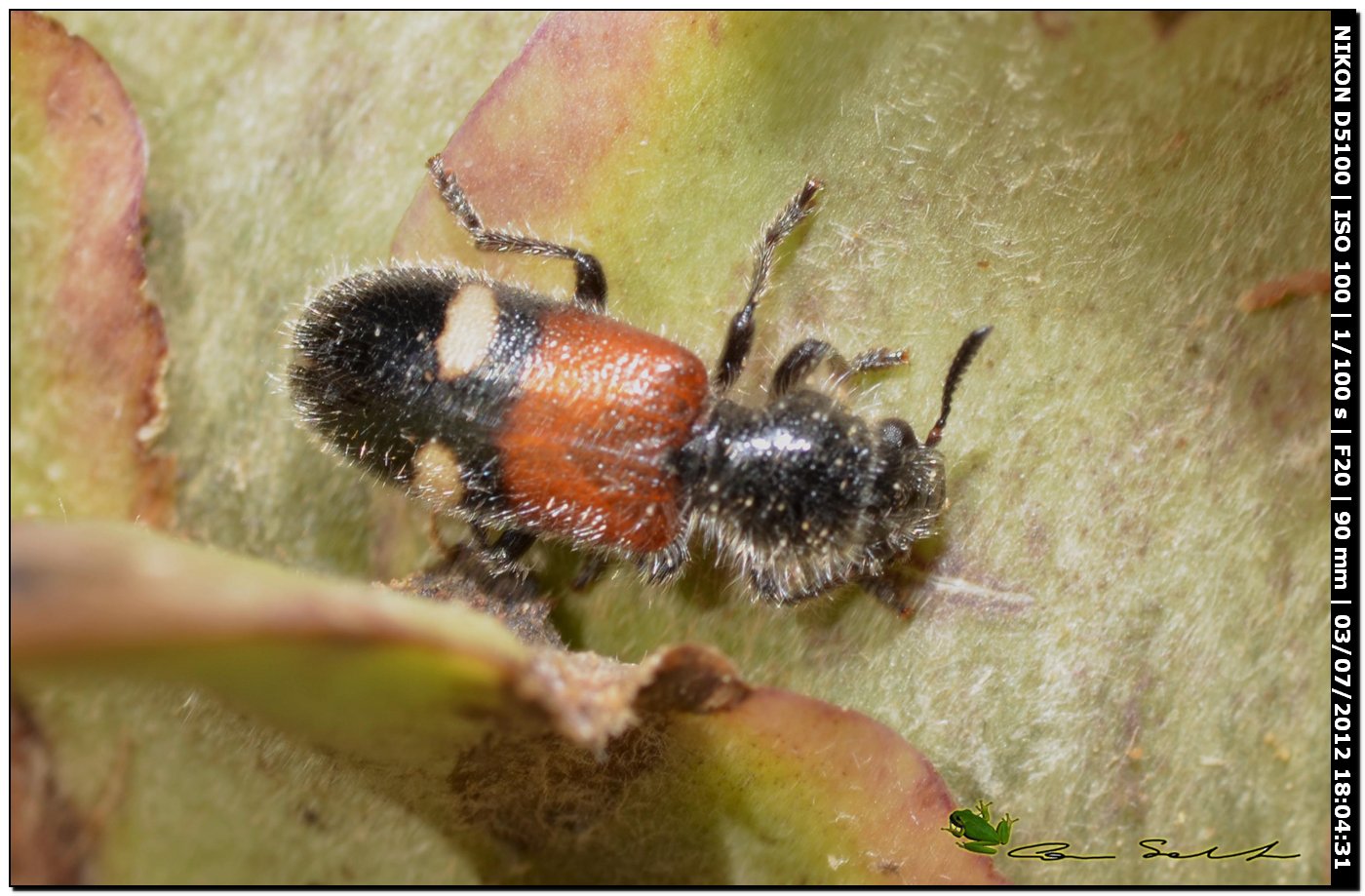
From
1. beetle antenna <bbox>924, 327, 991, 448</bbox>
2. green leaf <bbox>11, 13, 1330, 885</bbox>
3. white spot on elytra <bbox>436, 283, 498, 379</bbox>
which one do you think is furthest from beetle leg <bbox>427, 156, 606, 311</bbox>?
beetle antenna <bbox>924, 327, 991, 448</bbox>

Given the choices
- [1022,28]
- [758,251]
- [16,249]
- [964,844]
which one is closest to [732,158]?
[758,251]

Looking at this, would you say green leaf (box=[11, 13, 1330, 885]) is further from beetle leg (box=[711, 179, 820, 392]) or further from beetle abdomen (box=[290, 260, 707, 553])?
beetle abdomen (box=[290, 260, 707, 553])

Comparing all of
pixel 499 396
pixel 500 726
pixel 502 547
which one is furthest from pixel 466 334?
pixel 500 726

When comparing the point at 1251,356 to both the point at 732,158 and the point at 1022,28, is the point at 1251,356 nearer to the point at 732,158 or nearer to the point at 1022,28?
→ the point at 1022,28

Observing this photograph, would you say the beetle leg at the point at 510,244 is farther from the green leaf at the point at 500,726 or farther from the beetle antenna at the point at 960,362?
the green leaf at the point at 500,726

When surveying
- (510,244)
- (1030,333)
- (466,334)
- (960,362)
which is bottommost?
(466,334)

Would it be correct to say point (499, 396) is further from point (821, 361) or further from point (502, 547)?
point (821, 361)
